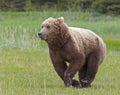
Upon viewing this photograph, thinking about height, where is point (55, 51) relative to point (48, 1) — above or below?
above

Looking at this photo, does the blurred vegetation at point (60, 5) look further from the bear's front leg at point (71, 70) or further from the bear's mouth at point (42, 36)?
the bear's mouth at point (42, 36)

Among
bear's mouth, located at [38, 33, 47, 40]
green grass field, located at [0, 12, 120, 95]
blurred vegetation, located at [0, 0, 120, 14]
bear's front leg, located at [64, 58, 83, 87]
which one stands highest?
bear's mouth, located at [38, 33, 47, 40]

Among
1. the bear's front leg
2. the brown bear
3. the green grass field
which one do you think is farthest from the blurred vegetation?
the bear's front leg

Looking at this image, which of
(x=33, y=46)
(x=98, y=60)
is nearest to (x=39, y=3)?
(x=33, y=46)

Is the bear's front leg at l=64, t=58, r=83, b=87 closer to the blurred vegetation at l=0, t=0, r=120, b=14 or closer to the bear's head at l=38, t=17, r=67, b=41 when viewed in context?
the bear's head at l=38, t=17, r=67, b=41

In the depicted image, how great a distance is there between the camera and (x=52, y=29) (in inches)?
353

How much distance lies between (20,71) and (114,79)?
2198mm

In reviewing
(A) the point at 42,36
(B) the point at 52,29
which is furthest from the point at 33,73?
(A) the point at 42,36

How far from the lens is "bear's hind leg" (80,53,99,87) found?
9.57 meters

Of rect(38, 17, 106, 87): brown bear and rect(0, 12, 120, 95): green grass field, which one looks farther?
rect(38, 17, 106, 87): brown bear

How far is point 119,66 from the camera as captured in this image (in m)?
13.7

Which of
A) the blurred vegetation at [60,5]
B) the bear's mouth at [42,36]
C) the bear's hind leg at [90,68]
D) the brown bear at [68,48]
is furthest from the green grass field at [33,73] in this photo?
the blurred vegetation at [60,5]

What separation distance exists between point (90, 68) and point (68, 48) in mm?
736

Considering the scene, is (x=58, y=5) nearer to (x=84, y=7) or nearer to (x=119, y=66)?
(x=84, y=7)
